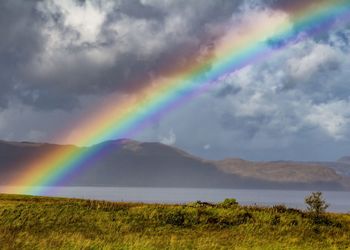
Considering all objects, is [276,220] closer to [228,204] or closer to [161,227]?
[228,204]

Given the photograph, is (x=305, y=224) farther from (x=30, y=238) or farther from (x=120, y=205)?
(x=30, y=238)

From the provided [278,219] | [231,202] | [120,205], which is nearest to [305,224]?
[278,219]

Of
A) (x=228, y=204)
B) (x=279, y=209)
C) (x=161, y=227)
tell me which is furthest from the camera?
(x=228, y=204)

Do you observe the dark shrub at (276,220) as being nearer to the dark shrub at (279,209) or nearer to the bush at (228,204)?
the dark shrub at (279,209)

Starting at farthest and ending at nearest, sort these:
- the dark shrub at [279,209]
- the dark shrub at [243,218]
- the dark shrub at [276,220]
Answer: the dark shrub at [279,209] → the dark shrub at [276,220] → the dark shrub at [243,218]

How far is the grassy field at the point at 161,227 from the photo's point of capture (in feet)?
97.7

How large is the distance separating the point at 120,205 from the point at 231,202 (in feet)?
29.3

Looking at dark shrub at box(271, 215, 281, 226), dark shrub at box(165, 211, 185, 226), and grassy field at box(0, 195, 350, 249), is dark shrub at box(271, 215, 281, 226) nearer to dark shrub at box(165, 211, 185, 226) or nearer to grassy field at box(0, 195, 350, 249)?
grassy field at box(0, 195, 350, 249)

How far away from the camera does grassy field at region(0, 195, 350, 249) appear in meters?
29.8

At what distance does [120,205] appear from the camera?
129ft

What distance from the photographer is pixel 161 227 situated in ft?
114

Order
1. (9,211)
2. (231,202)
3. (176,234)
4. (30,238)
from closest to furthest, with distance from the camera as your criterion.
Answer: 1. (30,238)
2. (176,234)
3. (9,211)
4. (231,202)

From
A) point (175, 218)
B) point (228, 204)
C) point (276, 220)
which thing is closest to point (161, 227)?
point (175, 218)

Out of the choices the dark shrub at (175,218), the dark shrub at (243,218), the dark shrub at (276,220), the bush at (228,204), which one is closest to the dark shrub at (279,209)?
the dark shrub at (276,220)
